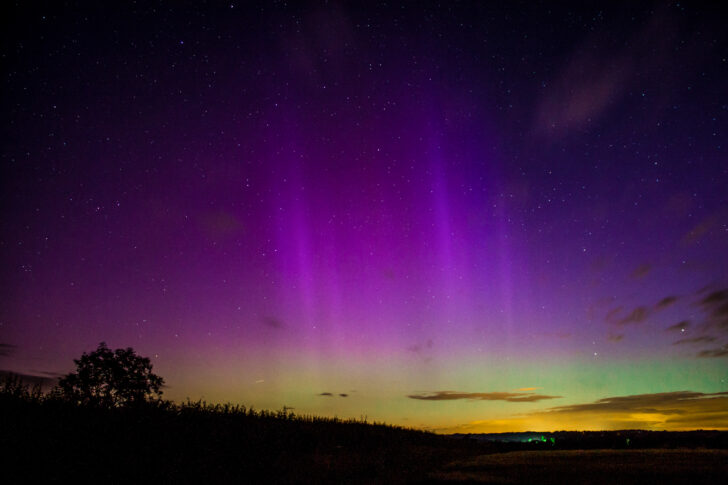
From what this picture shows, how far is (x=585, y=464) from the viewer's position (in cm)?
923

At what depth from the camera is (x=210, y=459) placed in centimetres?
1165

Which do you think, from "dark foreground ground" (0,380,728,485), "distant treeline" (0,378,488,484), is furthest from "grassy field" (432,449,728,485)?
"distant treeline" (0,378,488,484)

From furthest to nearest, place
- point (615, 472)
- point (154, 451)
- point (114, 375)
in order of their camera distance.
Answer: point (114, 375) < point (154, 451) < point (615, 472)

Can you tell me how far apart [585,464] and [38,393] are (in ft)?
51.3

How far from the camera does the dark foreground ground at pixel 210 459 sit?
322 inches

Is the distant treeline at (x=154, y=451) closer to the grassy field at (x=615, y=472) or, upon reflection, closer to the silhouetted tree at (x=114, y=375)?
the grassy field at (x=615, y=472)

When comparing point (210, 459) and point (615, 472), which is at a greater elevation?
point (615, 472)

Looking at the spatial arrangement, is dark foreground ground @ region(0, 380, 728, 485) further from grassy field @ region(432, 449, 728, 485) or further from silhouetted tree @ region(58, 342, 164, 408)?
silhouetted tree @ region(58, 342, 164, 408)

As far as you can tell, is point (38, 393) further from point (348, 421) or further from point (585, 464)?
point (348, 421)

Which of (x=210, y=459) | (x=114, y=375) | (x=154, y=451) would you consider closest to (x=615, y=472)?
(x=210, y=459)

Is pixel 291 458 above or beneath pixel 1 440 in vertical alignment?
beneath

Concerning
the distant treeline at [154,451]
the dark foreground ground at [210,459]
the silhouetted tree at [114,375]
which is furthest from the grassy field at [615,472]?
the silhouetted tree at [114,375]

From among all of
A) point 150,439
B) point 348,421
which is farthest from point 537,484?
point 348,421

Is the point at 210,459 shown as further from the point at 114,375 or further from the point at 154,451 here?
the point at 114,375
